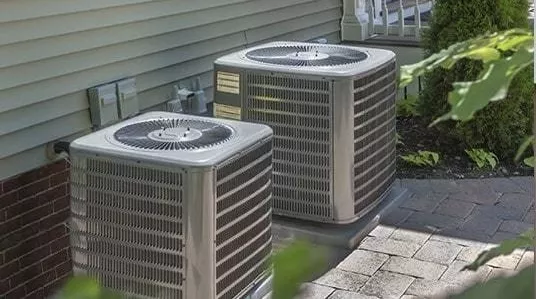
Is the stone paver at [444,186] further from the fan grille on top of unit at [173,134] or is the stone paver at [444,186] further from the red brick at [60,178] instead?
the red brick at [60,178]

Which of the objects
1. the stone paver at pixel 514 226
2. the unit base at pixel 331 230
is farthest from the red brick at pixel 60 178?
the stone paver at pixel 514 226

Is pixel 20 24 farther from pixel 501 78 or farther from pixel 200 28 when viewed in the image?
pixel 501 78

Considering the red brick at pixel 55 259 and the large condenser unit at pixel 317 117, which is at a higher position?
the large condenser unit at pixel 317 117

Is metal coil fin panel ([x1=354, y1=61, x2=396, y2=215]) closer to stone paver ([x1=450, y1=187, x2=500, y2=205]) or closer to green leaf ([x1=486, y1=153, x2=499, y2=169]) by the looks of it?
stone paver ([x1=450, y1=187, x2=500, y2=205])

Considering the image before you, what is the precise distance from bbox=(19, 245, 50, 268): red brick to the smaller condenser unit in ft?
1.46

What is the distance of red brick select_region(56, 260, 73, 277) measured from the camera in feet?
14.1

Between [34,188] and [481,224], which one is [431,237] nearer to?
[481,224]

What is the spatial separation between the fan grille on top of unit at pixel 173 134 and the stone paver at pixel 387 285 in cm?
106

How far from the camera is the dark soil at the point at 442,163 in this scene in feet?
19.4

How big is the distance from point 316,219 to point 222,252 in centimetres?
133

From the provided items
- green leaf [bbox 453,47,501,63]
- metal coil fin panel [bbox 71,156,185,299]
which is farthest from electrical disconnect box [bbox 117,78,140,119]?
green leaf [bbox 453,47,501,63]

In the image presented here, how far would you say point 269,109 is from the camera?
4816 millimetres

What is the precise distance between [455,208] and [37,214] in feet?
8.20

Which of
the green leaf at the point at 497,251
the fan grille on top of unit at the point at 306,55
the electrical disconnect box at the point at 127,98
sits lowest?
the electrical disconnect box at the point at 127,98
